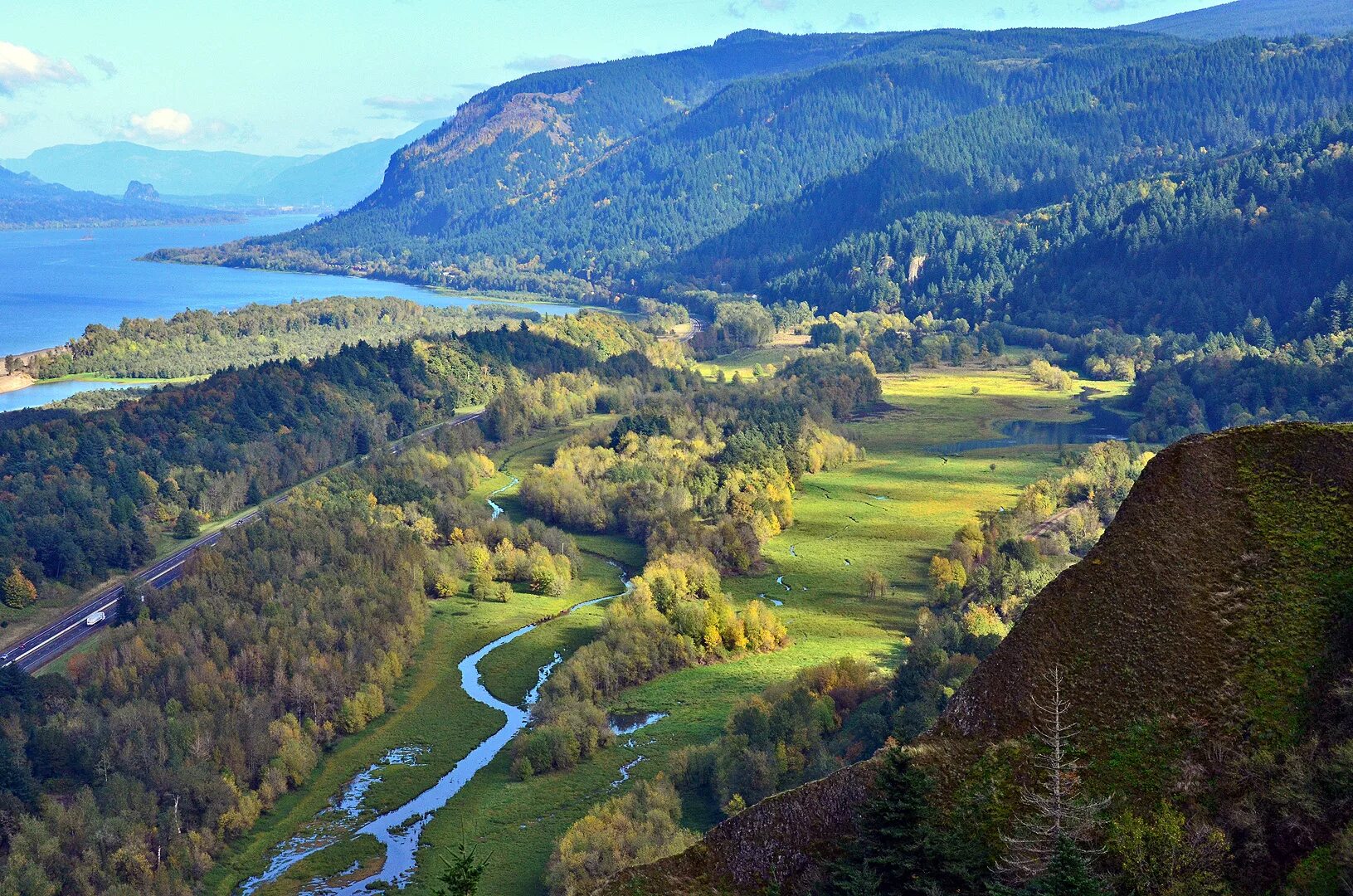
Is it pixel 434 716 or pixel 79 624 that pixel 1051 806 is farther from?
pixel 79 624

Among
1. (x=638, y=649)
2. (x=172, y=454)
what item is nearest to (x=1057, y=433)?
(x=638, y=649)

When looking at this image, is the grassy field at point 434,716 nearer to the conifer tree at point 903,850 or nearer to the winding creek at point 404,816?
the winding creek at point 404,816

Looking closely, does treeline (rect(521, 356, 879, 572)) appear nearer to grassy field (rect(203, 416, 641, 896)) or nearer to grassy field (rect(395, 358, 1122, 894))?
grassy field (rect(395, 358, 1122, 894))

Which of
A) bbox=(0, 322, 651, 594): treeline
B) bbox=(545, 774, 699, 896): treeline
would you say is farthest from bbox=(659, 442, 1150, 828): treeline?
bbox=(0, 322, 651, 594): treeline

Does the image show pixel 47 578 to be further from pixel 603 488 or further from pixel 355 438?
pixel 355 438

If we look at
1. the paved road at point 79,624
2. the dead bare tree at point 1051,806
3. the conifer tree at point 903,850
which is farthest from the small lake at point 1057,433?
the conifer tree at point 903,850

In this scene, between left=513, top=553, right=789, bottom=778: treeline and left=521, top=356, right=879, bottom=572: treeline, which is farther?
left=521, top=356, right=879, bottom=572: treeline
